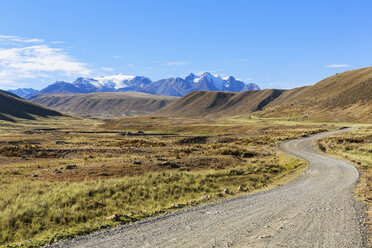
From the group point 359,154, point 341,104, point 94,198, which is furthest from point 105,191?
point 341,104

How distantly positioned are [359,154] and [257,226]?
35.1 m

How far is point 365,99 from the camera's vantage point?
142m

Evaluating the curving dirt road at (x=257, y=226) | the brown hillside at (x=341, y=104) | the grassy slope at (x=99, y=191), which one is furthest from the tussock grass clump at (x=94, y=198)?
the brown hillside at (x=341, y=104)

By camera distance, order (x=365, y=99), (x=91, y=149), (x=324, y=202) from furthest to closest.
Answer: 1. (x=365, y=99)
2. (x=91, y=149)
3. (x=324, y=202)

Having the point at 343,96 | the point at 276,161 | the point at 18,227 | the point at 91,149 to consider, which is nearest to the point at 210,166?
the point at 276,161

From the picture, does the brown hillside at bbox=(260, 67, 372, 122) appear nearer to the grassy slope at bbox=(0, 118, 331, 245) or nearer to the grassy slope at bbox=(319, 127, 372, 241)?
the grassy slope at bbox=(319, 127, 372, 241)

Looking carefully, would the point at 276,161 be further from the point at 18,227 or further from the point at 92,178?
the point at 18,227

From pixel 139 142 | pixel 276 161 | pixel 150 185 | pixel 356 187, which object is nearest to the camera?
pixel 356 187

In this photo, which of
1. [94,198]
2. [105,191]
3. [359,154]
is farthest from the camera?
[359,154]

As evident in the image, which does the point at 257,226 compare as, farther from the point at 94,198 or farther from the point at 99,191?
the point at 99,191

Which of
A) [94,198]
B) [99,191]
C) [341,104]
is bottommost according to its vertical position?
[94,198]

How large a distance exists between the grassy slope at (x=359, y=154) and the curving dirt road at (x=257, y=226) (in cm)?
165

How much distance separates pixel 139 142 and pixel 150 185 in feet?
129

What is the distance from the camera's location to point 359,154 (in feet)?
133
